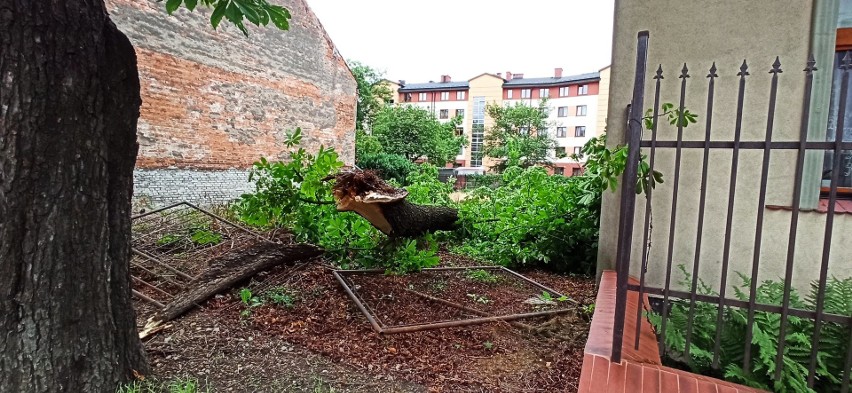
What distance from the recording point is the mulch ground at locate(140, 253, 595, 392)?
8.89 ft

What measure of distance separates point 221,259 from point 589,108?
47720mm

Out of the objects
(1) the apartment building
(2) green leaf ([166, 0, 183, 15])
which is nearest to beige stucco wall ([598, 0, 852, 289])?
(2) green leaf ([166, 0, 183, 15])

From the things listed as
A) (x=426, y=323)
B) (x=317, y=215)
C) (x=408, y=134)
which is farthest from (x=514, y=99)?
(x=426, y=323)

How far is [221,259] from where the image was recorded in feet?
15.0

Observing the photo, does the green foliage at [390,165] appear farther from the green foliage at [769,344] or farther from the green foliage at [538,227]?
the green foliage at [769,344]

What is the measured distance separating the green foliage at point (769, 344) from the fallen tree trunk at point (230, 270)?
346 cm

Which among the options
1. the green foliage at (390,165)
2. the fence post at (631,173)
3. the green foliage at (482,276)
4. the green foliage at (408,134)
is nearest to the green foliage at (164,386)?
the fence post at (631,173)

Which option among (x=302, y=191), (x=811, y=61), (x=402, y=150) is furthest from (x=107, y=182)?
(x=402, y=150)

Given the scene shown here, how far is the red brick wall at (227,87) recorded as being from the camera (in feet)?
31.5

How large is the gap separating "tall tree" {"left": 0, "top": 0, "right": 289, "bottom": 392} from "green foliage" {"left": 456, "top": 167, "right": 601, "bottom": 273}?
4.85m

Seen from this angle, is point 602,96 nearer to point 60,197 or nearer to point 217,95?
point 217,95

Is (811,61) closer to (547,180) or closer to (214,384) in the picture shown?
(214,384)

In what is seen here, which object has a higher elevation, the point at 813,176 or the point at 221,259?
the point at 813,176

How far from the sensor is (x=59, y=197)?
2086mm
